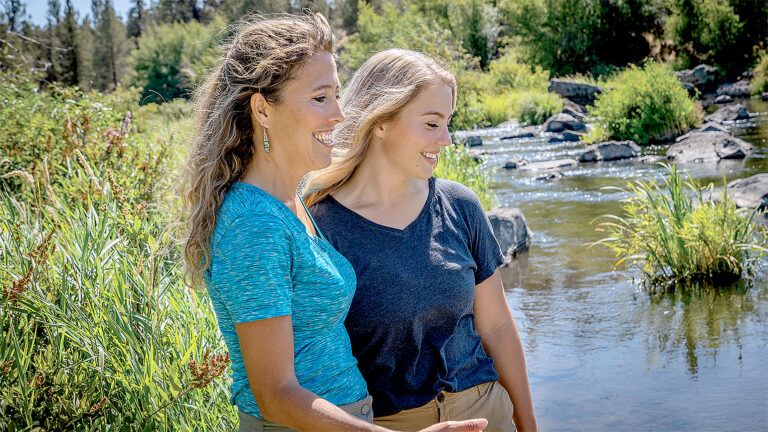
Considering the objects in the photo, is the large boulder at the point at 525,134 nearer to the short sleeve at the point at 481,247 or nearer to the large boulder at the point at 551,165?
the large boulder at the point at 551,165

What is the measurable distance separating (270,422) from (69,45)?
48.9 m

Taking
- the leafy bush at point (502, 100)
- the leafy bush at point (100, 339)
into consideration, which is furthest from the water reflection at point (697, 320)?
the leafy bush at point (502, 100)

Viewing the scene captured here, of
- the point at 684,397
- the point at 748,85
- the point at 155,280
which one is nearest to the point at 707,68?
the point at 748,85

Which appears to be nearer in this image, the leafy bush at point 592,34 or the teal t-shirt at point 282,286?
the teal t-shirt at point 282,286

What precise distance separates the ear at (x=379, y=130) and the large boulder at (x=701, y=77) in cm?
2686

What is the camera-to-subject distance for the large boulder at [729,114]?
62.5 ft

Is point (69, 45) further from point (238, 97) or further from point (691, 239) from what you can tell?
point (238, 97)

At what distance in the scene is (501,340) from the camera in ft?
8.46

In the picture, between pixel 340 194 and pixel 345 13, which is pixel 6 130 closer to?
pixel 340 194

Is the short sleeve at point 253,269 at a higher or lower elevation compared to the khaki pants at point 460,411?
higher

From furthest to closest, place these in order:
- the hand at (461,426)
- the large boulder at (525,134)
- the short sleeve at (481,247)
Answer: the large boulder at (525,134) → the short sleeve at (481,247) → the hand at (461,426)

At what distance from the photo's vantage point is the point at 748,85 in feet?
82.0

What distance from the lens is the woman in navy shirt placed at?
7.61 ft

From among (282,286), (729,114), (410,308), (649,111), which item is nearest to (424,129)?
(410,308)
